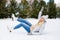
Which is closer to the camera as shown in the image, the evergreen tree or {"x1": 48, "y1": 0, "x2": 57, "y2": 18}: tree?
the evergreen tree

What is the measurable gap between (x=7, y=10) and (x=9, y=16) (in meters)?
0.26

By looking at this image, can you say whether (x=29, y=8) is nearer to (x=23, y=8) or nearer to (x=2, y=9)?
(x=23, y=8)

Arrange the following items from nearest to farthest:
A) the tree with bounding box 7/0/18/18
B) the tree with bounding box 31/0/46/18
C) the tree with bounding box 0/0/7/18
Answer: the tree with bounding box 0/0/7/18 → the tree with bounding box 7/0/18/18 → the tree with bounding box 31/0/46/18

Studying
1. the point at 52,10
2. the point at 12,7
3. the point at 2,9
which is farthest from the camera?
the point at 52,10

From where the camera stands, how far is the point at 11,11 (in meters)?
7.47

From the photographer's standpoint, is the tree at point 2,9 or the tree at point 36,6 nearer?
the tree at point 2,9

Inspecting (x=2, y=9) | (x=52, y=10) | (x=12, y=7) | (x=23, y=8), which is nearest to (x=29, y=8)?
(x=23, y=8)

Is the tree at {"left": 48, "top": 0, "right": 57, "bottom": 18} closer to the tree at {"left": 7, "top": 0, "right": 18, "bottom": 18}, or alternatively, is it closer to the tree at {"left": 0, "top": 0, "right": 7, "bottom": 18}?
the tree at {"left": 7, "top": 0, "right": 18, "bottom": 18}

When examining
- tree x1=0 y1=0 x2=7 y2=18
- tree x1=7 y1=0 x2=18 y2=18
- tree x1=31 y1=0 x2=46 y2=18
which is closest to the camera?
tree x1=0 y1=0 x2=7 y2=18

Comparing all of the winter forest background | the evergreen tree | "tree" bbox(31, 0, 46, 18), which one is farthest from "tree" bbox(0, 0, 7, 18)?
"tree" bbox(31, 0, 46, 18)

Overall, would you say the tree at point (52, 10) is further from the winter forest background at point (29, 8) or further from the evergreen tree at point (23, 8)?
the evergreen tree at point (23, 8)

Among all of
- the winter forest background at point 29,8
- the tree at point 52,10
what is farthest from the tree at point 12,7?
the tree at point 52,10

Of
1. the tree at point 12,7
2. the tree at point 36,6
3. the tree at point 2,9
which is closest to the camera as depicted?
the tree at point 2,9

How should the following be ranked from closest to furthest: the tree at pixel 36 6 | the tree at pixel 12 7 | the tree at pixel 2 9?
the tree at pixel 2 9 < the tree at pixel 12 7 < the tree at pixel 36 6
